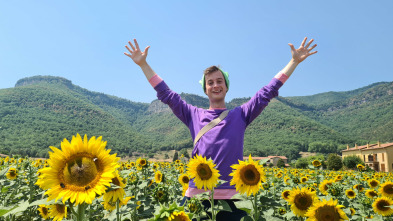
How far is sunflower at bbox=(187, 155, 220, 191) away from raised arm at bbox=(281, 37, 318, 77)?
191 cm


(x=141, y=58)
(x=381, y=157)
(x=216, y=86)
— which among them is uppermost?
(x=141, y=58)

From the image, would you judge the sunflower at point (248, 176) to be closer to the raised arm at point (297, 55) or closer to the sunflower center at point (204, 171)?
the sunflower center at point (204, 171)

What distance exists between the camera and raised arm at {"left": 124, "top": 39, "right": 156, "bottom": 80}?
3.66 metres

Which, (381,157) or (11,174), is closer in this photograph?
(11,174)

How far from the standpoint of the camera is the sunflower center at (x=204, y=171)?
8.35 feet

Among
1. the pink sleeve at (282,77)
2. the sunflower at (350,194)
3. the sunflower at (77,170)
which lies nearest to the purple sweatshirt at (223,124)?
the pink sleeve at (282,77)

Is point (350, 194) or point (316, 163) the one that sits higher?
point (316, 163)

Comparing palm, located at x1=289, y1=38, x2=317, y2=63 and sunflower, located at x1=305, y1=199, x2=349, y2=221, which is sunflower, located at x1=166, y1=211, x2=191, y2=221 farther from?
palm, located at x1=289, y1=38, x2=317, y2=63

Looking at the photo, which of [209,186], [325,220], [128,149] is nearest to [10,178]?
[209,186]

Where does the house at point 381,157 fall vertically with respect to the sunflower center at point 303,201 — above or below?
below

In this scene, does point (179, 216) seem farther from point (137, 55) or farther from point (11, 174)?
point (11, 174)

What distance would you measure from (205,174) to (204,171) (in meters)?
0.03

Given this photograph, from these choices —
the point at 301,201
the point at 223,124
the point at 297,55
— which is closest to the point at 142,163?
the point at 223,124

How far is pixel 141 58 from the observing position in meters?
3.68
